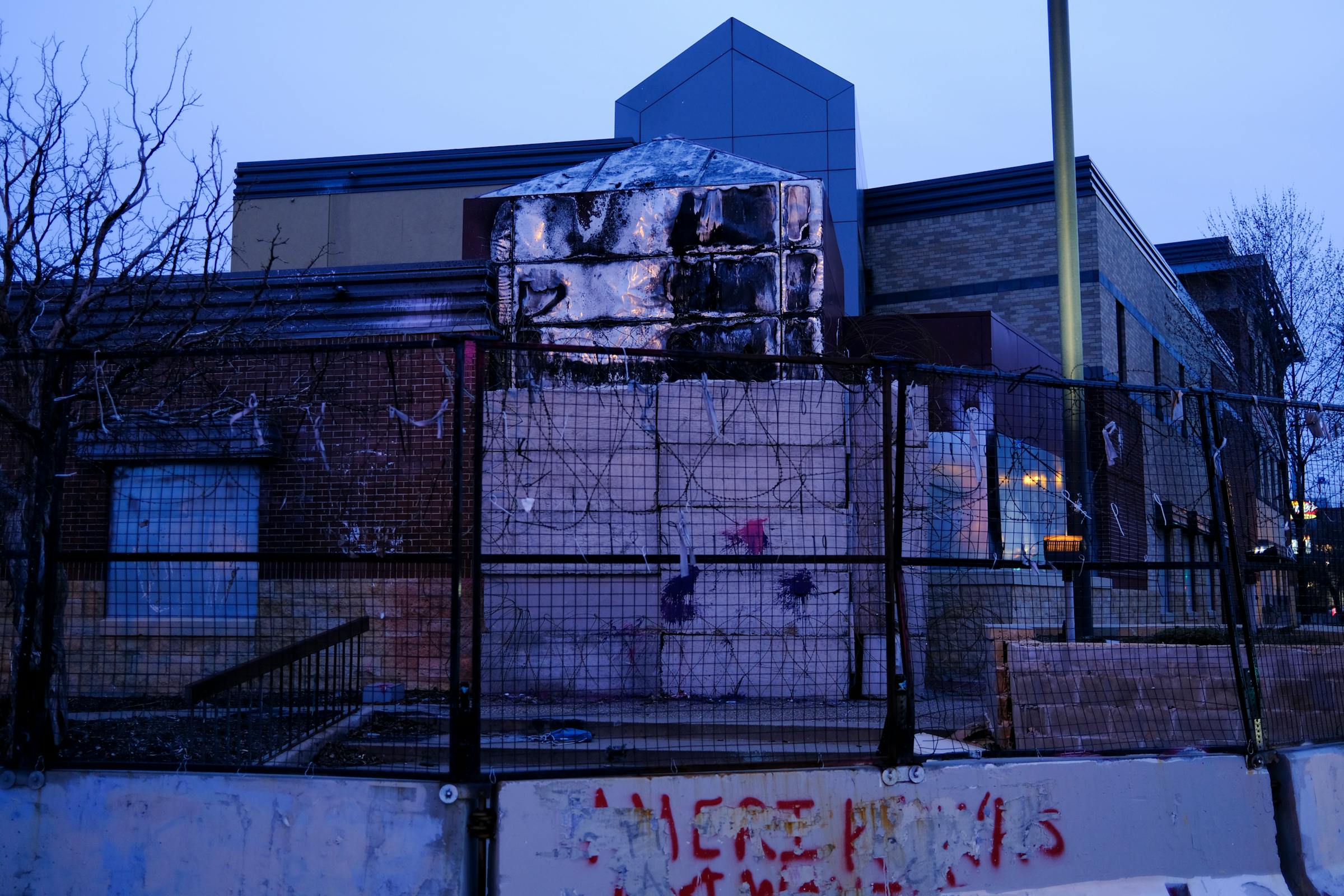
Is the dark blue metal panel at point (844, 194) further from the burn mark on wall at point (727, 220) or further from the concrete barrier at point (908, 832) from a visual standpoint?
the concrete barrier at point (908, 832)

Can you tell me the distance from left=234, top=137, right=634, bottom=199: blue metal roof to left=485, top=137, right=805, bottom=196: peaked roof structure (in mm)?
9865

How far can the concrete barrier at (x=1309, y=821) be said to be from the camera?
5.75 m

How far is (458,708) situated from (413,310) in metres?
7.39

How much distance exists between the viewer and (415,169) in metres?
23.4

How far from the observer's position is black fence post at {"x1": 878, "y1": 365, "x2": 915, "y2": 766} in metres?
5.38

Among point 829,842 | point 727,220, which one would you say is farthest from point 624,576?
point 829,842

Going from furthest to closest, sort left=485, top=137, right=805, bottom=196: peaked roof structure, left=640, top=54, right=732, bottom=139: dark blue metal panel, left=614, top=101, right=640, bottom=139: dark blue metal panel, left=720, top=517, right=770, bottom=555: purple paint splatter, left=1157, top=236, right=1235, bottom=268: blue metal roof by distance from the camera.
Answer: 1. left=1157, top=236, right=1235, bottom=268: blue metal roof
2. left=614, top=101, right=640, bottom=139: dark blue metal panel
3. left=640, top=54, right=732, bottom=139: dark blue metal panel
4. left=485, top=137, right=805, bottom=196: peaked roof structure
5. left=720, top=517, right=770, bottom=555: purple paint splatter

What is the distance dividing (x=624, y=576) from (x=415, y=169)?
16123 mm

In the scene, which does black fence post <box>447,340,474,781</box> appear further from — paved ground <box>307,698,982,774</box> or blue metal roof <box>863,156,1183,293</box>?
blue metal roof <box>863,156,1183,293</box>

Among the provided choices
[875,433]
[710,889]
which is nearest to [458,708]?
[710,889]

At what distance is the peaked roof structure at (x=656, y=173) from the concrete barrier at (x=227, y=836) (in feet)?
26.3

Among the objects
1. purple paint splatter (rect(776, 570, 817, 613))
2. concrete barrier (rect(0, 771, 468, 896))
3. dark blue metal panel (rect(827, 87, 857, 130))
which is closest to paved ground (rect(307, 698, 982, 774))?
concrete barrier (rect(0, 771, 468, 896))

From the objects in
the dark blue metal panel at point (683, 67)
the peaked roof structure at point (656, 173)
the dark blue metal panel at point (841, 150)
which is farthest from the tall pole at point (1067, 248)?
the dark blue metal panel at point (683, 67)

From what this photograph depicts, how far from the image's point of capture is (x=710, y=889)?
5.11 meters
